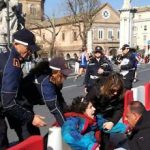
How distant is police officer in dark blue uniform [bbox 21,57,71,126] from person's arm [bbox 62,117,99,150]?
232 millimetres

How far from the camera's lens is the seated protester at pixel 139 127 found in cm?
532

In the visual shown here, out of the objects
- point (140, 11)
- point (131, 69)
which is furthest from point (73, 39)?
A: point (131, 69)

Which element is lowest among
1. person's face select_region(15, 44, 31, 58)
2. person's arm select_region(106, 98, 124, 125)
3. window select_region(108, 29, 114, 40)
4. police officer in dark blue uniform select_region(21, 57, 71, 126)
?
window select_region(108, 29, 114, 40)

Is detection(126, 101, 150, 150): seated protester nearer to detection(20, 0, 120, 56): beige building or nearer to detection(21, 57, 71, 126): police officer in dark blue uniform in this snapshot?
detection(21, 57, 71, 126): police officer in dark blue uniform

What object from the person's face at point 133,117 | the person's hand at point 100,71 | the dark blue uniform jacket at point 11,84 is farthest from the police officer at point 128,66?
the dark blue uniform jacket at point 11,84

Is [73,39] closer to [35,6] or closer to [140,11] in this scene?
[35,6]

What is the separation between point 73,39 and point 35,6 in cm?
2787

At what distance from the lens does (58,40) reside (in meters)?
110

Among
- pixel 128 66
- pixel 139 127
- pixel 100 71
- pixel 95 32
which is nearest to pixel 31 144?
pixel 139 127

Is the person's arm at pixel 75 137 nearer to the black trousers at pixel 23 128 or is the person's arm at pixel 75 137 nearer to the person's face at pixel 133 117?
the person's face at pixel 133 117

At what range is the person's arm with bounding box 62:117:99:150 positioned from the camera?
5.33 meters

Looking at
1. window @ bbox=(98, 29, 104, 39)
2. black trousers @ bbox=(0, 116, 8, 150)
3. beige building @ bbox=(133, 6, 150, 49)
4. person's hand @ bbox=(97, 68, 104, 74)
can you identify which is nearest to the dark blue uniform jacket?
black trousers @ bbox=(0, 116, 8, 150)

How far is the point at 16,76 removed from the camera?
16.6 ft

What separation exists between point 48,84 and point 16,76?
73 cm
